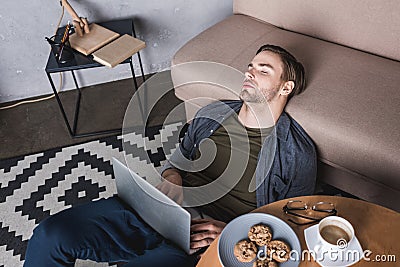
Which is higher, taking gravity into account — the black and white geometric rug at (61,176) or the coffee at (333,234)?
the coffee at (333,234)

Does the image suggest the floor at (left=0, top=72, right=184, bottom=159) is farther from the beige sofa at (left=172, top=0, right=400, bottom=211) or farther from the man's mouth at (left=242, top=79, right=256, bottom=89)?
the man's mouth at (left=242, top=79, right=256, bottom=89)

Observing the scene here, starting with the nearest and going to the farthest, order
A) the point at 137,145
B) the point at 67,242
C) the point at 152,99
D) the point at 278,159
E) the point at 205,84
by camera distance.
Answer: the point at 67,242, the point at 278,159, the point at 205,84, the point at 137,145, the point at 152,99

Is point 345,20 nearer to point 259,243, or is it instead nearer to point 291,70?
point 291,70

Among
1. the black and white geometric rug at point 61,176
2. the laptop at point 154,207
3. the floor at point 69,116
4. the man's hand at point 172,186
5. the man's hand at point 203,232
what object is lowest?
the black and white geometric rug at point 61,176

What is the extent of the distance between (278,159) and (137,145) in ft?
2.64

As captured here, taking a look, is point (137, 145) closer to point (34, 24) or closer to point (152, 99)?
point (152, 99)

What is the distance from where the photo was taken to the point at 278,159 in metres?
1.30

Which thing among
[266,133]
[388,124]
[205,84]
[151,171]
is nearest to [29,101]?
[151,171]

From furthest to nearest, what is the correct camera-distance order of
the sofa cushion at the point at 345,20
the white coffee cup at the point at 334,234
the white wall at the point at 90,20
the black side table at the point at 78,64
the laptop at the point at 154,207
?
the white wall at the point at 90,20, the black side table at the point at 78,64, the sofa cushion at the point at 345,20, the laptop at the point at 154,207, the white coffee cup at the point at 334,234

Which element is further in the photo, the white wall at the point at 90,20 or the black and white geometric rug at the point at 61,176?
the white wall at the point at 90,20

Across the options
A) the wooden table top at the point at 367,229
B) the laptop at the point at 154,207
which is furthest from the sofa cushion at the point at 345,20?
the laptop at the point at 154,207

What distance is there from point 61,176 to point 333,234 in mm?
1286

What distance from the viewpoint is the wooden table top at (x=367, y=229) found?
3.01 ft

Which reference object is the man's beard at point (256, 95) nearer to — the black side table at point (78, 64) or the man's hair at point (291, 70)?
the man's hair at point (291, 70)
